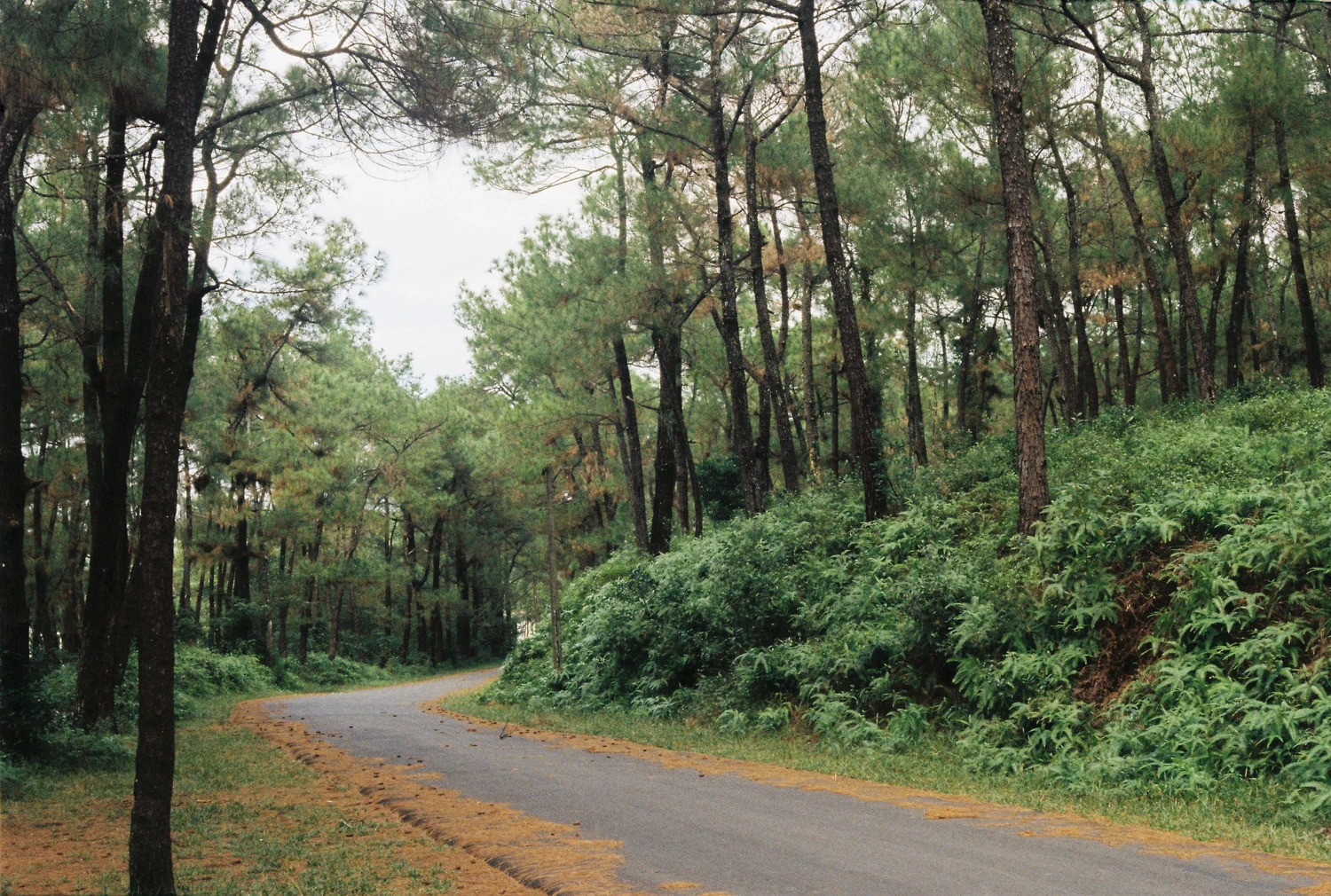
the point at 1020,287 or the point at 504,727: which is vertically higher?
the point at 1020,287

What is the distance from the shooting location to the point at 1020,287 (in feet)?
42.0

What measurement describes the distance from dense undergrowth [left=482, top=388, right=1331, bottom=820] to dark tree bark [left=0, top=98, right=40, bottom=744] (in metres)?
8.38

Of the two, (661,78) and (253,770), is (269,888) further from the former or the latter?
(661,78)

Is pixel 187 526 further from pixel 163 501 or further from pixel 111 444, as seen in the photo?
pixel 163 501

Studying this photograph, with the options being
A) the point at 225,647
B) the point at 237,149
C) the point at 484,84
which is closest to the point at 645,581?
the point at 237,149

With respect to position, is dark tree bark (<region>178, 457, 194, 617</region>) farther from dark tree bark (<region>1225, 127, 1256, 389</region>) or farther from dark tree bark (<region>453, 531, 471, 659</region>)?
dark tree bark (<region>1225, 127, 1256, 389</region>)

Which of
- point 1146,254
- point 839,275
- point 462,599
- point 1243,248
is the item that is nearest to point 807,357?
point 1146,254

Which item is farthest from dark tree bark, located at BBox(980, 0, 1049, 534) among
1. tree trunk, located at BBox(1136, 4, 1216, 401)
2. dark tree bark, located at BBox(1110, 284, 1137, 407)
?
dark tree bark, located at BBox(1110, 284, 1137, 407)

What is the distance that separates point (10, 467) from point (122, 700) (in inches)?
227

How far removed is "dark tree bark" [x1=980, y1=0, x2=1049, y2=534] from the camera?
1263 cm

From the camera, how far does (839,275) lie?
1595 centimetres

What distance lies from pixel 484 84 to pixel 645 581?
11.0m

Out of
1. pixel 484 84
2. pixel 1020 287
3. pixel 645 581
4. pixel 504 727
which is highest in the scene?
pixel 484 84

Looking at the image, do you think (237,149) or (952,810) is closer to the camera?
(952,810)
